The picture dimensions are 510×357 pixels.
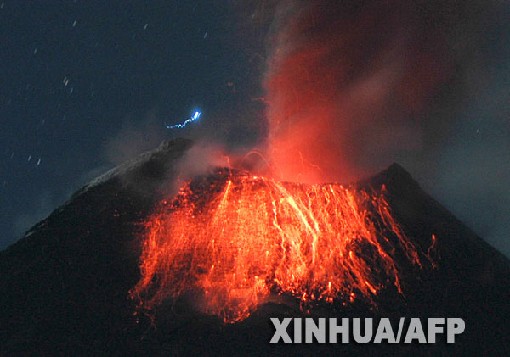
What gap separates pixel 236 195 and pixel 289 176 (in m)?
3.86

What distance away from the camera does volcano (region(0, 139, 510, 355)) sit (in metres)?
16.9

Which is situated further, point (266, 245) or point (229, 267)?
point (266, 245)

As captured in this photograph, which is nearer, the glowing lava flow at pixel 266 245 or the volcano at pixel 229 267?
the volcano at pixel 229 267

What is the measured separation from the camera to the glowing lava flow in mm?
18672

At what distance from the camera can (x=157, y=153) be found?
968 inches

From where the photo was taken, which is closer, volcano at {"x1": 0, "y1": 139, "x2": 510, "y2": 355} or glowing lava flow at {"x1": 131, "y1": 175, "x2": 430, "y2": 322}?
volcano at {"x1": 0, "y1": 139, "x2": 510, "y2": 355}

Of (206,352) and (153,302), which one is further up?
(153,302)

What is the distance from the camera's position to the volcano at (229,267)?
16906mm

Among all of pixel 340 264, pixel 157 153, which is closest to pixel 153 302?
pixel 340 264

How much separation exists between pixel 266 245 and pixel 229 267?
66.6 inches

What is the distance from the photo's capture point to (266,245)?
20453mm

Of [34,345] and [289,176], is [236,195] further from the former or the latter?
[34,345]

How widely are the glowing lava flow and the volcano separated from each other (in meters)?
0.05

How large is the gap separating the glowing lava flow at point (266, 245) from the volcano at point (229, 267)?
5cm
